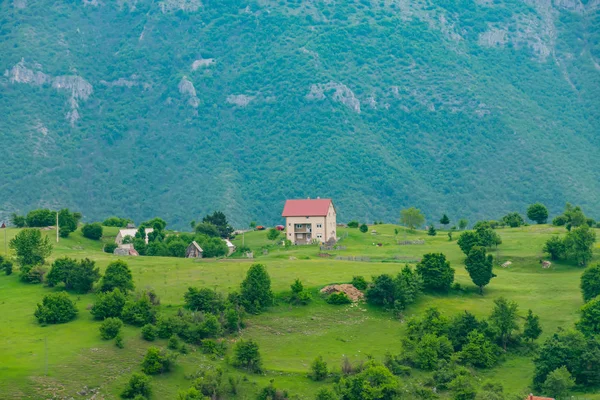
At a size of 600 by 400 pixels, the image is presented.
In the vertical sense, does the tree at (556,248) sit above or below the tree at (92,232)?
below

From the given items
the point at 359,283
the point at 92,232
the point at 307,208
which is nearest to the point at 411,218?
the point at 307,208

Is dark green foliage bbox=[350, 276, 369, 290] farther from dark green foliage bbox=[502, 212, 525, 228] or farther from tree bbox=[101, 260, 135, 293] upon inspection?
dark green foliage bbox=[502, 212, 525, 228]

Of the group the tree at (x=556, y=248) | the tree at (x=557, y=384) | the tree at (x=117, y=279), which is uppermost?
the tree at (x=556, y=248)

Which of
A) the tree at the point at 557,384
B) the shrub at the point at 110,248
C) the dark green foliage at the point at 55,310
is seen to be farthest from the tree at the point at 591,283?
the shrub at the point at 110,248

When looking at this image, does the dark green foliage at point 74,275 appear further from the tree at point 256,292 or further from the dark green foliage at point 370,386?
the dark green foliage at point 370,386

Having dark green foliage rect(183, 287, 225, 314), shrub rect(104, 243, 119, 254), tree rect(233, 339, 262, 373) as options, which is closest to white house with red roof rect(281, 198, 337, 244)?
shrub rect(104, 243, 119, 254)

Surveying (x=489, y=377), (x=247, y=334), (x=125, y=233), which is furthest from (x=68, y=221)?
(x=489, y=377)
